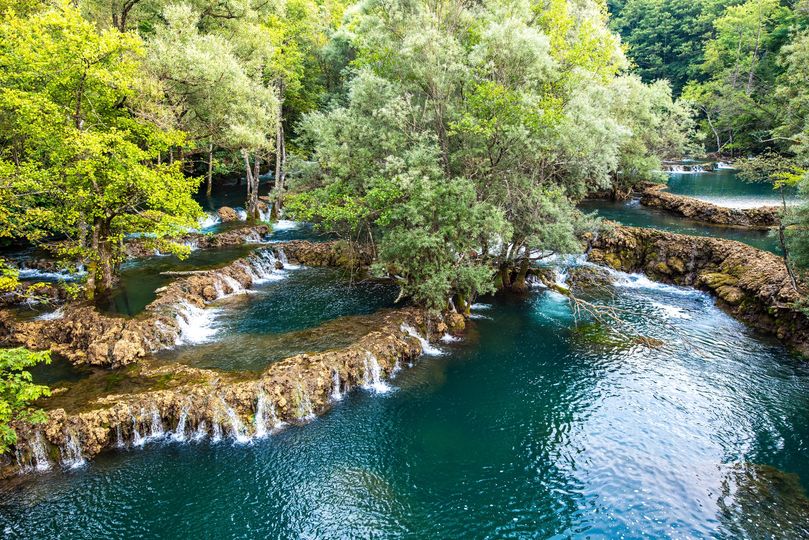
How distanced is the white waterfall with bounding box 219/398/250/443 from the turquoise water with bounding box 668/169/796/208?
46.7 metres

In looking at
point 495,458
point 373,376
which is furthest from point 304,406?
point 495,458

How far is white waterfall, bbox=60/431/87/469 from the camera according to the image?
14.3 m

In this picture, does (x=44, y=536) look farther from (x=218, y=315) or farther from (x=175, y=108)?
(x=175, y=108)

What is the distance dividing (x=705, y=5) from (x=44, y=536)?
112m

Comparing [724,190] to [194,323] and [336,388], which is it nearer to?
[336,388]

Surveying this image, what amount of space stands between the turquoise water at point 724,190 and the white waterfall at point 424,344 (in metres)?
37.0

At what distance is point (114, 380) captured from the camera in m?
17.4

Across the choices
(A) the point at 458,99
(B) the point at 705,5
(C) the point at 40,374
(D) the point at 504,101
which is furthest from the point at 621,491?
(B) the point at 705,5

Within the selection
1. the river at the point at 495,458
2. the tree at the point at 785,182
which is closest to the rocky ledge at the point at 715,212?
the tree at the point at 785,182

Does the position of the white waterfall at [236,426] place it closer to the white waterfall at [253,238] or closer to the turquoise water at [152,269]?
the turquoise water at [152,269]

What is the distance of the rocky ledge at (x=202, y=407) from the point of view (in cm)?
1433

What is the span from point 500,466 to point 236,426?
9.25 meters

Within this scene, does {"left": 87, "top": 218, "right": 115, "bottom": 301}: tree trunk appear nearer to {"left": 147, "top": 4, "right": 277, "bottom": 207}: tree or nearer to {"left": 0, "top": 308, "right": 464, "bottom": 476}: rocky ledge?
{"left": 147, "top": 4, "right": 277, "bottom": 207}: tree

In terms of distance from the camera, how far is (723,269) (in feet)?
93.8
